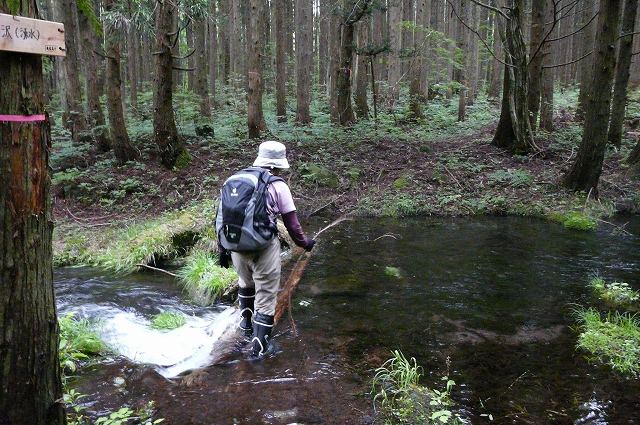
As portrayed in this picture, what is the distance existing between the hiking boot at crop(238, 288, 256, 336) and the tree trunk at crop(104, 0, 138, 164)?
9.98 meters

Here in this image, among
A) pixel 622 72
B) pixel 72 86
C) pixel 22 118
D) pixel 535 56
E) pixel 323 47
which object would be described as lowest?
pixel 22 118

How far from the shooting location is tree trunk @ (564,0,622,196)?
11344 mm

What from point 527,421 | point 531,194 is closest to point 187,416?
point 527,421

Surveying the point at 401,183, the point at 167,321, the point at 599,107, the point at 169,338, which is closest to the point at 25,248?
the point at 169,338

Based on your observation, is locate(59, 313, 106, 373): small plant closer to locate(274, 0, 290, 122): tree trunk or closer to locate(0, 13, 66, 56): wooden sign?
locate(0, 13, 66, 56): wooden sign

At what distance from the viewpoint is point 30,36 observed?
2.73 m

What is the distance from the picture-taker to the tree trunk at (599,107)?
11.3 meters

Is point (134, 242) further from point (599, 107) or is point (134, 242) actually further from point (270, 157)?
point (599, 107)

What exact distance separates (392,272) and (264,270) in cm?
356

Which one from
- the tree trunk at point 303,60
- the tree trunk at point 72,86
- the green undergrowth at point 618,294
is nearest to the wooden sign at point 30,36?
the green undergrowth at point 618,294

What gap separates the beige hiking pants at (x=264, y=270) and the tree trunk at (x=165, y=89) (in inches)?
370

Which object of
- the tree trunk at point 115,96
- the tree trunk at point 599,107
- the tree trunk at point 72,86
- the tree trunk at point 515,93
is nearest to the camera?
the tree trunk at point 599,107

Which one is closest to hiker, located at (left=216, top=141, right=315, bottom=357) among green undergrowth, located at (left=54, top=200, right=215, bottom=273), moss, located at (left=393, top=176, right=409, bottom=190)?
green undergrowth, located at (left=54, top=200, right=215, bottom=273)

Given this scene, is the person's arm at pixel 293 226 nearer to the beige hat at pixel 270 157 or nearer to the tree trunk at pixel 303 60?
the beige hat at pixel 270 157
